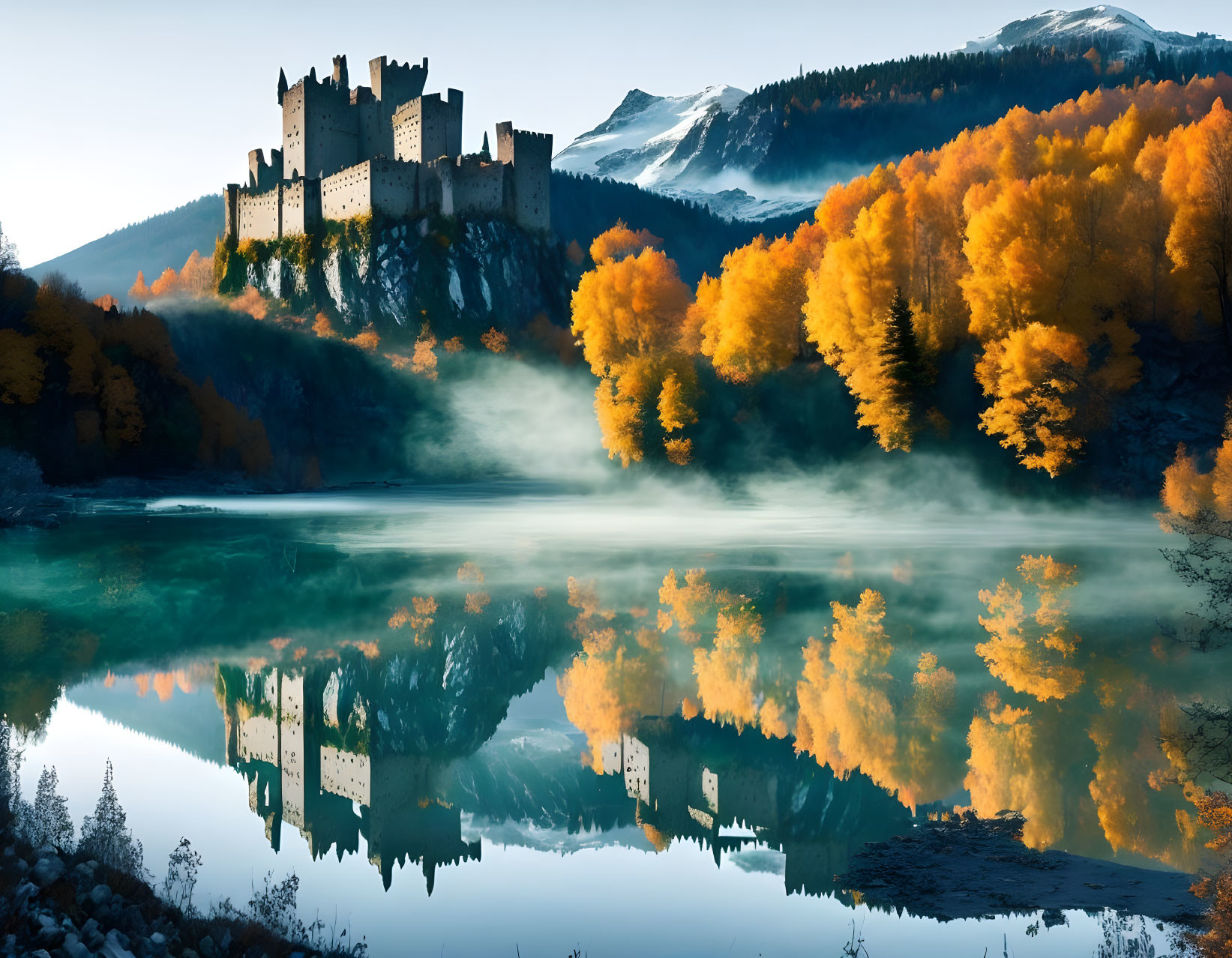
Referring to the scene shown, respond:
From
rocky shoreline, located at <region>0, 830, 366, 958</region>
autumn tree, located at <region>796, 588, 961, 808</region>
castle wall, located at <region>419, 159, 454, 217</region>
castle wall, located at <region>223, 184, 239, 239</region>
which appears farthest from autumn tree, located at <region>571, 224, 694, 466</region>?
castle wall, located at <region>223, 184, 239, 239</region>

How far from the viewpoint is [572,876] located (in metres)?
9.98

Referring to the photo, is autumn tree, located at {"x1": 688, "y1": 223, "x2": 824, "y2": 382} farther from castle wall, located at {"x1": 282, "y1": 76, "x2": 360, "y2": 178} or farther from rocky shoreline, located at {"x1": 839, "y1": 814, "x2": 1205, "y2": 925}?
castle wall, located at {"x1": 282, "y1": 76, "x2": 360, "y2": 178}

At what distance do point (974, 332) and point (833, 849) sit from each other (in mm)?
45276

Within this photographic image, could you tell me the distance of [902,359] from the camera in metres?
50.3

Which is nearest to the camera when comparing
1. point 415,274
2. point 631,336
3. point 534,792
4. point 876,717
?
point 534,792

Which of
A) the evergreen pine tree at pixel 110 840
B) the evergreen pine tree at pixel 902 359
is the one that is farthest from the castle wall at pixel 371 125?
the evergreen pine tree at pixel 110 840

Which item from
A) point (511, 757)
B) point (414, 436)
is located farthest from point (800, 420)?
point (414, 436)

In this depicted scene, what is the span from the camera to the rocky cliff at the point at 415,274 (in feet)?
384

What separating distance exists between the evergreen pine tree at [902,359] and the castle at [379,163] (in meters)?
77.9

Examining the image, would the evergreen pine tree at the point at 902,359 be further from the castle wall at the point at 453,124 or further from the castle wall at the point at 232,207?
the castle wall at the point at 232,207

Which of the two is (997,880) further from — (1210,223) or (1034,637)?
(1210,223)

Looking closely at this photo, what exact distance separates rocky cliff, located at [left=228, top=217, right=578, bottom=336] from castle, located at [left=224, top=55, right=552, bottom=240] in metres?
2.29

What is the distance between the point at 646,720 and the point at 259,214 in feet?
406

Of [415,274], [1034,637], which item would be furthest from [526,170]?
[1034,637]
